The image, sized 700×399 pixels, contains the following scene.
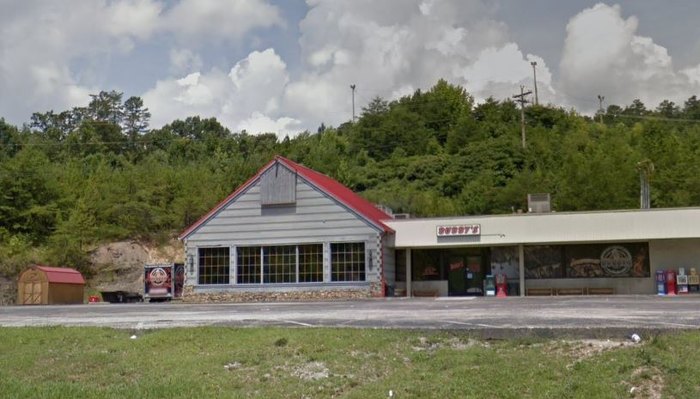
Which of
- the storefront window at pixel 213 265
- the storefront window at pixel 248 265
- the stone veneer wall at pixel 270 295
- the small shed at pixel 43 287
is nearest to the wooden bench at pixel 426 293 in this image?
the stone veneer wall at pixel 270 295

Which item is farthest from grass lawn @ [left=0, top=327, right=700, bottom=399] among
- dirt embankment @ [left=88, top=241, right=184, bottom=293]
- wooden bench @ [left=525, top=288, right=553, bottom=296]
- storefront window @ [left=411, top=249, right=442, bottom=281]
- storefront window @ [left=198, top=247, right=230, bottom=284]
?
dirt embankment @ [left=88, top=241, right=184, bottom=293]

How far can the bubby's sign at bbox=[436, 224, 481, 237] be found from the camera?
36.6 metres

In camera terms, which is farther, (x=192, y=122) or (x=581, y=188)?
(x=192, y=122)

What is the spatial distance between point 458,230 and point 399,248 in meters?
2.93

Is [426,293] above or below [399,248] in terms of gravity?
below

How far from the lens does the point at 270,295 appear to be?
37.2m

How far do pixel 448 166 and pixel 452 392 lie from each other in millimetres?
68429

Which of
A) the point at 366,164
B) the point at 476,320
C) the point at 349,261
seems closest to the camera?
the point at 476,320

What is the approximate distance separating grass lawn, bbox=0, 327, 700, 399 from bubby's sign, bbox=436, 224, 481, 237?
22.3m

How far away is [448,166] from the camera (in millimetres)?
78188

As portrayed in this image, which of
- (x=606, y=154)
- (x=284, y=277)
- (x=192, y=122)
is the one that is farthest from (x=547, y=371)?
(x=192, y=122)

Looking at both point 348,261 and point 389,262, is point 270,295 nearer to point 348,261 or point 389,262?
point 348,261

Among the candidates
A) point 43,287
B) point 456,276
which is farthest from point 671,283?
point 43,287

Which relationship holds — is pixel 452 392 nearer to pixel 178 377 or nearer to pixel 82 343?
pixel 178 377
